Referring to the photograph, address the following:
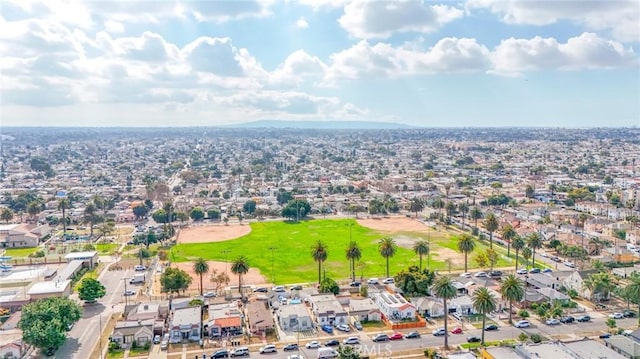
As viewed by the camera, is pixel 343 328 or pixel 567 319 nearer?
pixel 343 328

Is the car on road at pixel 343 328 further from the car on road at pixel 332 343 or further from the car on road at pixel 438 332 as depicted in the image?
the car on road at pixel 438 332

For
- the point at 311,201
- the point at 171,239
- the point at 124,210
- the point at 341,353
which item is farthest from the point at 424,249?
the point at 124,210

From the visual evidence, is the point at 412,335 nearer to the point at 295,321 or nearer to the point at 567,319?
the point at 295,321

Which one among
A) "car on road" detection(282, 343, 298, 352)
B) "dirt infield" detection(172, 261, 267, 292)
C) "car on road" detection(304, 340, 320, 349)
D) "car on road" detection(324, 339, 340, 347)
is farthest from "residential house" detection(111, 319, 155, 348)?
"car on road" detection(324, 339, 340, 347)

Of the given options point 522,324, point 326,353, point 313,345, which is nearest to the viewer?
point 326,353

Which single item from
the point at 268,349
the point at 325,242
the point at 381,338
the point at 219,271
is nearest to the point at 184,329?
the point at 268,349

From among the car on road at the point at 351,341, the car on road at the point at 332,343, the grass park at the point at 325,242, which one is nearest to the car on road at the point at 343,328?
the car on road at the point at 351,341

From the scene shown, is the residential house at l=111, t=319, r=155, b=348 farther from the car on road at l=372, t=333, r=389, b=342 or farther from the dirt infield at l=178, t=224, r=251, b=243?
the dirt infield at l=178, t=224, r=251, b=243
